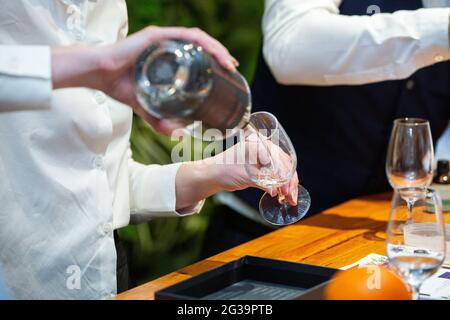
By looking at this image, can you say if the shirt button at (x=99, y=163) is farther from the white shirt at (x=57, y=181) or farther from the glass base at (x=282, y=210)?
the glass base at (x=282, y=210)

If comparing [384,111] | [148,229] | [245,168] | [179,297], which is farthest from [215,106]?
[148,229]

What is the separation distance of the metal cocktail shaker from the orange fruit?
29 cm

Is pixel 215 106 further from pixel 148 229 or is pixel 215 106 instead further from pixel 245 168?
pixel 148 229

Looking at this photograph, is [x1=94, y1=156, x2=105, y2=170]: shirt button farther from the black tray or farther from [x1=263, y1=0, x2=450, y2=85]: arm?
[x1=263, y1=0, x2=450, y2=85]: arm

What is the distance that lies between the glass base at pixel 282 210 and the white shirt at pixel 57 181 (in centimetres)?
32

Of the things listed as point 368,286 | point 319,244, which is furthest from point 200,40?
point 319,244

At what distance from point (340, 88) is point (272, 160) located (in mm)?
981

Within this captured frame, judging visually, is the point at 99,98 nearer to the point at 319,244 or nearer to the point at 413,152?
the point at 319,244

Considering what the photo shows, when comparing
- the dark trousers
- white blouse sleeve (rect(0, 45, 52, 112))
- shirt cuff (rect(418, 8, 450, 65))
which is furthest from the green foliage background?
white blouse sleeve (rect(0, 45, 52, 112))

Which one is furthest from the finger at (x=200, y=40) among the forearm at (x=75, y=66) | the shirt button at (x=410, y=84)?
the shirt button at (x=410, y=84)

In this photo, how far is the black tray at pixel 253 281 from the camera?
4.37 ft

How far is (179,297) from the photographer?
4.11 feet

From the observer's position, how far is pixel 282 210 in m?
1.69

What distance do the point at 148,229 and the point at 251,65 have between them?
96 centimetres
